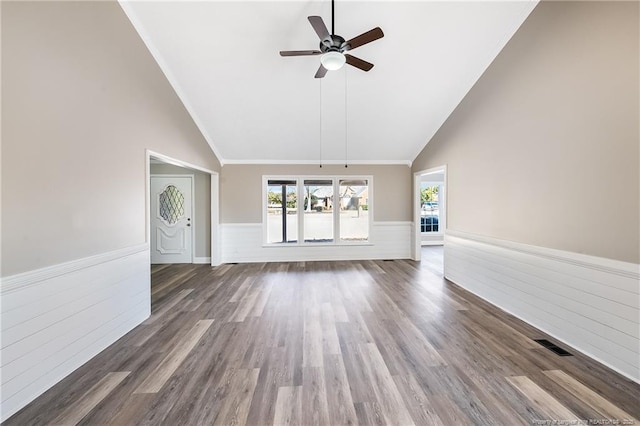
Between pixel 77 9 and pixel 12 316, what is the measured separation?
7.96ft

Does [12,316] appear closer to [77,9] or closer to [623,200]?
[77,9]

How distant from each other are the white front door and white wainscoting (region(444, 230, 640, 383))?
5.88 m

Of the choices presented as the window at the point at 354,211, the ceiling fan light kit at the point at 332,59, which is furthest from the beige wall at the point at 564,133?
the window at the point at 354,211

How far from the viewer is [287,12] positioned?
2.78 meters

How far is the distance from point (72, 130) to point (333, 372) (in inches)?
115

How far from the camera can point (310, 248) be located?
5.89 meters

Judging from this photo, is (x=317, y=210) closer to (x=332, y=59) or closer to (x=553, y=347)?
(x=332, y=59)

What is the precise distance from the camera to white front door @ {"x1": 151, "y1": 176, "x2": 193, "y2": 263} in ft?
18.5

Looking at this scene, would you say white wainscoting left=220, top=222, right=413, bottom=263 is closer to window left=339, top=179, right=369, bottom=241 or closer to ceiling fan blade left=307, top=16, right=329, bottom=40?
window left=339, top=179, right=369, bottom=241

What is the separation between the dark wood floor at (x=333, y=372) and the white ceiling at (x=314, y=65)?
123 inches

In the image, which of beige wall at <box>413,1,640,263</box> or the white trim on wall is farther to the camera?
the white trim on wall

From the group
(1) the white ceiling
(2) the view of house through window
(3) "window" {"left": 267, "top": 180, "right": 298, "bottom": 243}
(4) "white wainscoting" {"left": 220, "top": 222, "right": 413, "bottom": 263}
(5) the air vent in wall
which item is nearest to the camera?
(5) the air vent in wall

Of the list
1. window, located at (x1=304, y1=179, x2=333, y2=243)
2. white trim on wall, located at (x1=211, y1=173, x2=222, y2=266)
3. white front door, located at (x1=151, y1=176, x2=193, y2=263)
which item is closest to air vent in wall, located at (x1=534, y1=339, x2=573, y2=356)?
window, located at (x1=304, y1=179, x2=333, y2=243)

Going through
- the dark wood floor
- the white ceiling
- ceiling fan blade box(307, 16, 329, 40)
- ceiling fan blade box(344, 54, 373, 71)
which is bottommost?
the dark wood floor
